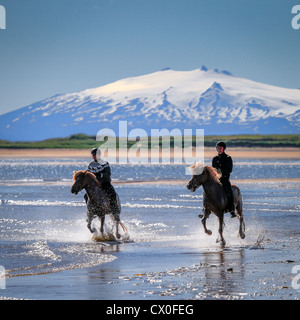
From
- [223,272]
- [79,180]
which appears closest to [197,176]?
[79,180]

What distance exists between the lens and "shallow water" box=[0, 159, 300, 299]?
11586mm

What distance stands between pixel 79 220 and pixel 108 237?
16.4 ft

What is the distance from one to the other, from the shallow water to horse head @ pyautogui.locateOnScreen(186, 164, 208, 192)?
1.46 m

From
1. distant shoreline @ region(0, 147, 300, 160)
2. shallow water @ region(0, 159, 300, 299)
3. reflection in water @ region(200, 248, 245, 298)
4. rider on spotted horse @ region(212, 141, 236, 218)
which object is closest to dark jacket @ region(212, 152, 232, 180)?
rider on spotted horse @ region(212, 141, 236, 218)

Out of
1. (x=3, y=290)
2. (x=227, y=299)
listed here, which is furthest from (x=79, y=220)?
(x=227, y=299)

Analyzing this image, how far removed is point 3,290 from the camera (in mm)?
11695

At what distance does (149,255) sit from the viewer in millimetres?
15805

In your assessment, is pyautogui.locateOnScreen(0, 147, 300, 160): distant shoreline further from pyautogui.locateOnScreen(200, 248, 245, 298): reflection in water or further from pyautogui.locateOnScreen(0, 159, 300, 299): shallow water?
pyautogui.locateOnScreen(200, 248, 245, 298): reflection in water

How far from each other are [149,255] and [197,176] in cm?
230

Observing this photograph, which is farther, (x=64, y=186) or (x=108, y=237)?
(x=64, y=186)

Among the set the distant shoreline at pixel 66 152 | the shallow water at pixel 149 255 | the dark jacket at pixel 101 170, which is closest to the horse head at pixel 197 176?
the shallow water at pixel 149 255

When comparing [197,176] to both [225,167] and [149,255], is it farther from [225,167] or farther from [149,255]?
[149,255]
